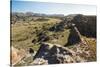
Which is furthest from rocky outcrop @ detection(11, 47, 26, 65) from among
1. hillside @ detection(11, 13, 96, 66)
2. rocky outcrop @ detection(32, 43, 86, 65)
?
rocky outcrop @ detection(32, 43, 86, 65)

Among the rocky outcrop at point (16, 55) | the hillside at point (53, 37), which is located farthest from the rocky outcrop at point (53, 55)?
the rocky outcrop at point (16, 55)

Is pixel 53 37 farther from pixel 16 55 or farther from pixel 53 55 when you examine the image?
pixel 16 55

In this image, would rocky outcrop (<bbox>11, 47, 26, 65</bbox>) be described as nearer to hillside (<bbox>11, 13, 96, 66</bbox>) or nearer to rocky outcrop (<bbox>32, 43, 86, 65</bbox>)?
hillside (<bbox>11, 13, 96, 66</bbox>)

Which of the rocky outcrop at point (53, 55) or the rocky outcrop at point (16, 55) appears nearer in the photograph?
the rocky outcrop at point (16, 55)

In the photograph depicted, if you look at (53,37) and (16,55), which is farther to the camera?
(53,37)

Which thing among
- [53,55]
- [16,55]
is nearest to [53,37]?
[53,55]

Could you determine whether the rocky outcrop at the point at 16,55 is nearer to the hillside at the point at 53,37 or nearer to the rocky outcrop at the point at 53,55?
the hillside at the point at 53,37

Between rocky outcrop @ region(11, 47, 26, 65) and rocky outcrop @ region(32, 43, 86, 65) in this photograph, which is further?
rocky outcrop @ region(32, 43, 86, 65)
